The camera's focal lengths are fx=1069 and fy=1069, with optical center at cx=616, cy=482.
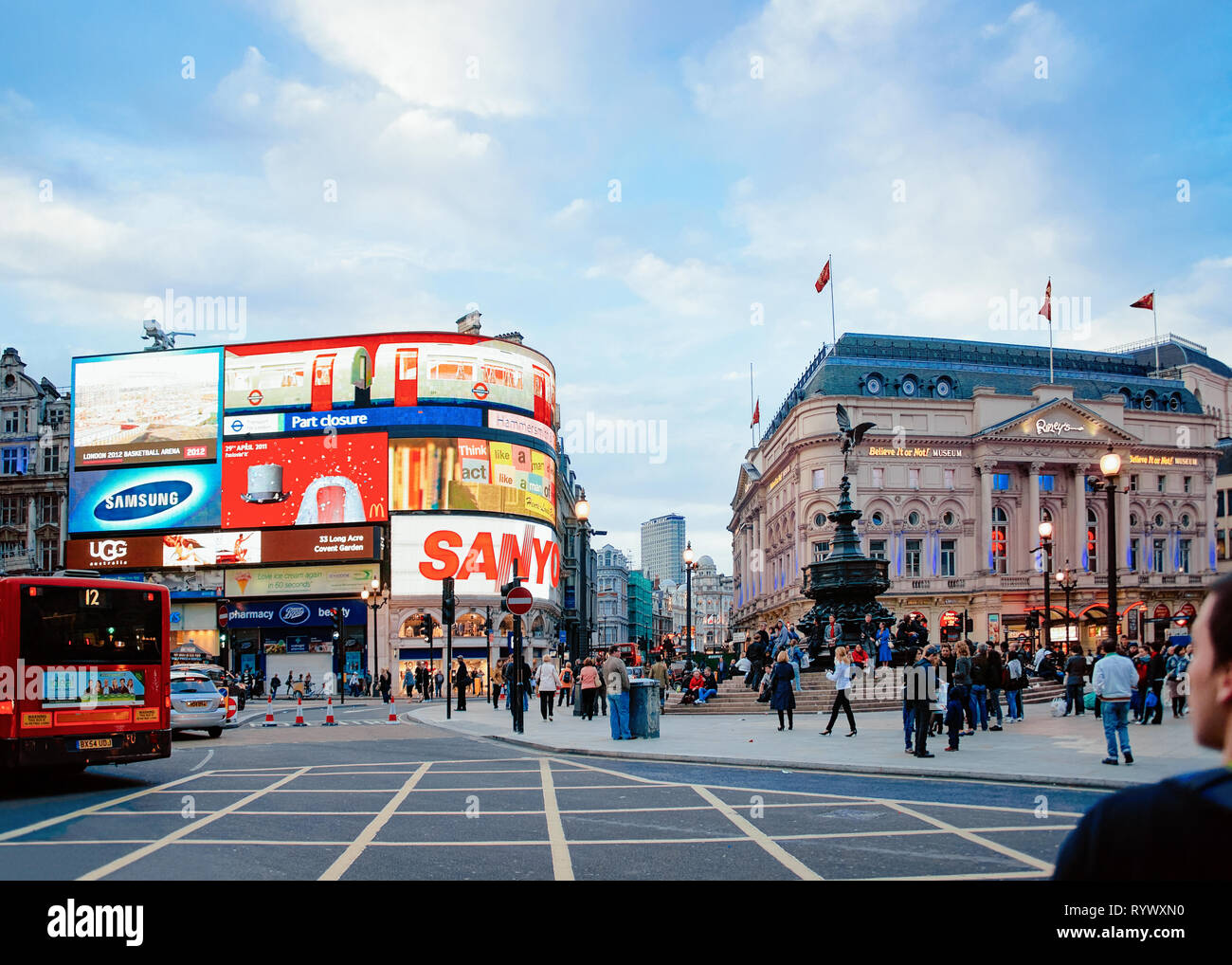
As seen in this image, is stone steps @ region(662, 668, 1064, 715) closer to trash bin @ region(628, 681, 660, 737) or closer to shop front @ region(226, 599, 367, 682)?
trash bin @ region(628, 681, 660, 737)

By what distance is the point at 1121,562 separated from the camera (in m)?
83.4

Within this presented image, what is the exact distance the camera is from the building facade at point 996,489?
78.7 meters

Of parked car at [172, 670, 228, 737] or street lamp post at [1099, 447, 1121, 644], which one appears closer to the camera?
street lamp post at [1099, 447, 1121, 644]

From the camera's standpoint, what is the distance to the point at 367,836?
9.56 meters

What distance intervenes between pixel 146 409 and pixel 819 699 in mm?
62570

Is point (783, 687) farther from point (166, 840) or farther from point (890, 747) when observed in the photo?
point (166, 840)

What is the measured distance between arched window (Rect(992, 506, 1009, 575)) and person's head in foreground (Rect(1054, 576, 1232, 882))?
83189mm

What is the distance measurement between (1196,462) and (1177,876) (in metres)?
95.4

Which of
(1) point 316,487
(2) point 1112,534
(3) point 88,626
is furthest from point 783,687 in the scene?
(1) point 316,487

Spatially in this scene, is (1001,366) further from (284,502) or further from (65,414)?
(65,414)

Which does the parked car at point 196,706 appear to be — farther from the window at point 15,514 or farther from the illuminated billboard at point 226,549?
the window at point 15,514

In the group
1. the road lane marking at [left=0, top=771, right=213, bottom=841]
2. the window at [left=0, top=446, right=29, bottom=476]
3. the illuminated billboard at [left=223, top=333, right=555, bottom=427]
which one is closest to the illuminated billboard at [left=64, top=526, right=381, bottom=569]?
the illuminated billboard at [left=223, top=333, right=555, bottom=427]

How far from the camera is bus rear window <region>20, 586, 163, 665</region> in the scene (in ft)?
44.4
